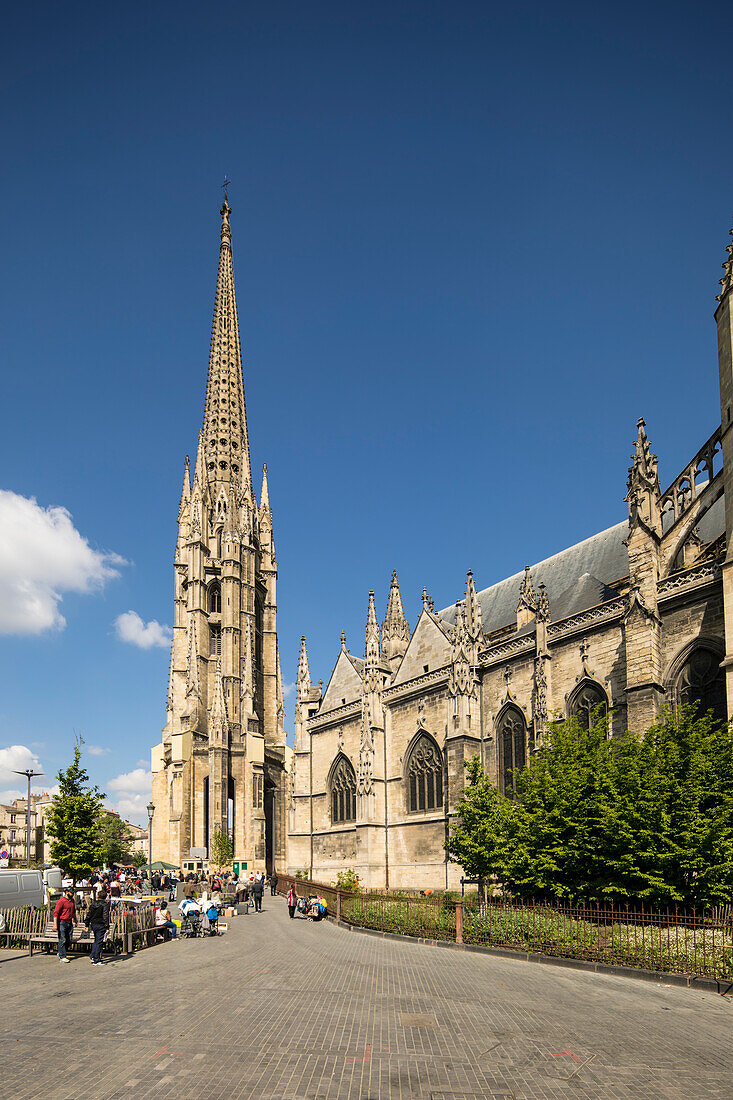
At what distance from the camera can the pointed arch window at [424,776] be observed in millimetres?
32469

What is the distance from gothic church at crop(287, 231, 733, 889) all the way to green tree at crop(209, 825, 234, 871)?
5.30 meters

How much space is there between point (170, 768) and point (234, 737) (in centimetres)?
478

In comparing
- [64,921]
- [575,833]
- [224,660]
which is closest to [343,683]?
[224,660]

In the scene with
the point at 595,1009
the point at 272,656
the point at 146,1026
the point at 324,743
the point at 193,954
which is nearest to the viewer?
the point at 146,1026

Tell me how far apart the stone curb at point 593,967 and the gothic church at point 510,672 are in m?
5.59

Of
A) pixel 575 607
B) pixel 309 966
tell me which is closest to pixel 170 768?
pixel 575 607

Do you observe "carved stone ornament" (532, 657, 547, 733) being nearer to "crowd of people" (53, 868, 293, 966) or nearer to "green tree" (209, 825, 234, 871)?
"crowd of people" (53, 868, 293, 966)

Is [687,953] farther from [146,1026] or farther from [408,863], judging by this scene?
[408,863]

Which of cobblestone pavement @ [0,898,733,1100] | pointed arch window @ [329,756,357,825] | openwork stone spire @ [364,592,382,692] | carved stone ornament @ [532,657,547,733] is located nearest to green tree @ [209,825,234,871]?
pointed arch window @ [329,756,357,825]

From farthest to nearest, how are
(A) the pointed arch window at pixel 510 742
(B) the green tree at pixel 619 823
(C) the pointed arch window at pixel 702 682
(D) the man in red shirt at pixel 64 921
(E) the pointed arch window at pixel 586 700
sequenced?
1. (A) the pointed arch window at pixel 510 742
2. (E) the pointed arch window at pixel 586 700
3. (C) the pointed arch window at pixel 702 682
4. (D) the man in red shirt at pixel 64 921
5. (B) the green tree at pixel 619 823

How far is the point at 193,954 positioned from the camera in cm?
1752

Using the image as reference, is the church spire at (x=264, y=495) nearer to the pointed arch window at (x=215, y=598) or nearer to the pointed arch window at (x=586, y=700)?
the pointed arch window at (x=215, y=598)

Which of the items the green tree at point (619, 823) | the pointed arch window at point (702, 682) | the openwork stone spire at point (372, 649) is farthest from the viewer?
the openwork stone spire at point (372, 649)

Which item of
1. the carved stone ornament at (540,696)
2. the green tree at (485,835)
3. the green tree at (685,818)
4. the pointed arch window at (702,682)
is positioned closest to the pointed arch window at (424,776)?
the carved stone ornament at (540,696)
